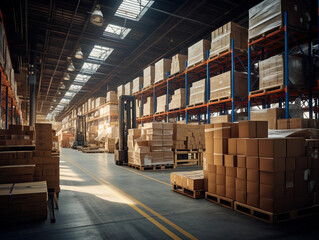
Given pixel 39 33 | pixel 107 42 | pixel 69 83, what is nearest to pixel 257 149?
pixel 107 42

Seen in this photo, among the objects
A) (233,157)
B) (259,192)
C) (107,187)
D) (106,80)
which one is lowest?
(107,187)

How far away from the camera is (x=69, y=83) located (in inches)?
1002

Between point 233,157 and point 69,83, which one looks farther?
point 69,83

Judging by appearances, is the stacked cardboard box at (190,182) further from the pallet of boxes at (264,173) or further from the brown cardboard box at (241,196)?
the brown cardboard box at (241,196)

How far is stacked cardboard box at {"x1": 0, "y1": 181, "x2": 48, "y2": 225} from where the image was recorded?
3.22 m

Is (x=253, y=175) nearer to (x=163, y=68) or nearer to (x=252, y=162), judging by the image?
(x=252, y=162)

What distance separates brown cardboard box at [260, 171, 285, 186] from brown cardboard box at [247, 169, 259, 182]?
0.33ft

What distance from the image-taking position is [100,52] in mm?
17438

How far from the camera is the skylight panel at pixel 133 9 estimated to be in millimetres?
10962

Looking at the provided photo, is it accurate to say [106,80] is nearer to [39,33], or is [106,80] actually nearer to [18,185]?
[39,33]

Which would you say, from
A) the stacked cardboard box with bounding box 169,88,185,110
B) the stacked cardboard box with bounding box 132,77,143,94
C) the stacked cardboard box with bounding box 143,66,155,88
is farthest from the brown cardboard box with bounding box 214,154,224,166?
the stacked cardboard box with bounding box 132,77,143,94

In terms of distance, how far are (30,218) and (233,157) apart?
3.27 metres

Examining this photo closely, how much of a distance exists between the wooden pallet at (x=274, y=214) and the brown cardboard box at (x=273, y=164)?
61 cm

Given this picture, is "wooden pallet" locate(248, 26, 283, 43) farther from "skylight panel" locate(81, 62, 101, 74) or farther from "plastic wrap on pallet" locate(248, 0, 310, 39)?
"skylight panel" locate(81, 62, 101, 74)
